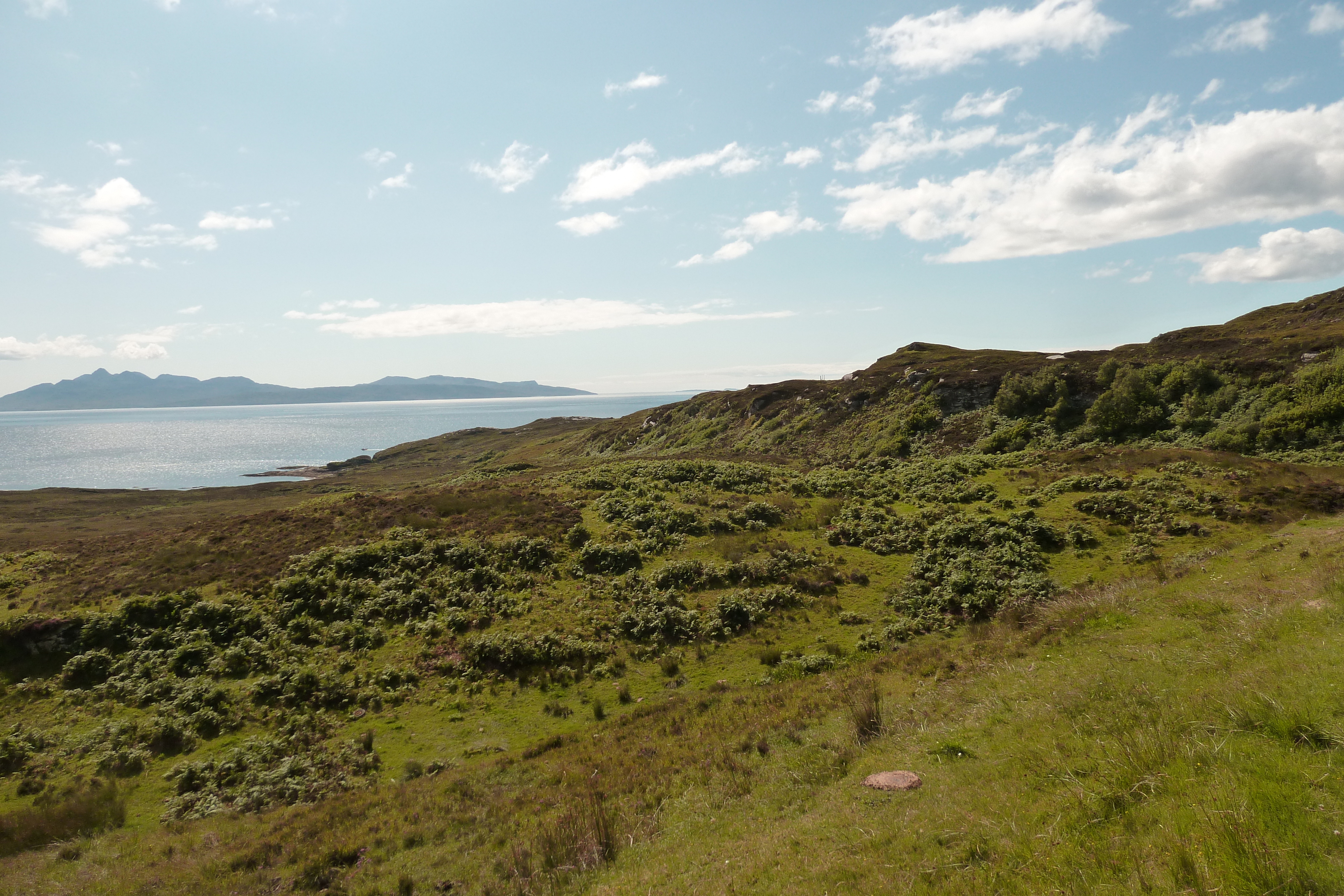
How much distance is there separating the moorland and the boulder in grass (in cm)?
31

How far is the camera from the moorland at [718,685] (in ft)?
26.7

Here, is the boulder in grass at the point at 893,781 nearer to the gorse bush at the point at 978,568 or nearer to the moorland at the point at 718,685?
the moorland at the point at 718,685

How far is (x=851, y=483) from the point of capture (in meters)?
41.7

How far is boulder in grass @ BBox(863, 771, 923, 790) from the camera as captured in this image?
10.3m

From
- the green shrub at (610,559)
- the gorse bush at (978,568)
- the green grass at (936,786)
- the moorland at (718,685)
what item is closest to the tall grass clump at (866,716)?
the moorland at (718,685)

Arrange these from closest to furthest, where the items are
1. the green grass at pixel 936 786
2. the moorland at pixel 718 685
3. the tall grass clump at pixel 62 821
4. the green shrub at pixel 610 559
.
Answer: the green grass at pixel 936 786, the moorland at pixel 718 685, the tall grass clump at pixel 62 821, the green shrub at pixel 610 559

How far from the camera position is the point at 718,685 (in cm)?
1900

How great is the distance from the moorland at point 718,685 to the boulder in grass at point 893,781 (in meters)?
0.31

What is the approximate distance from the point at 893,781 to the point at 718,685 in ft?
29.8

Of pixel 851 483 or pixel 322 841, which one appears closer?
pixel 322 841

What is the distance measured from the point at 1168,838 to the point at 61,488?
15360 cm

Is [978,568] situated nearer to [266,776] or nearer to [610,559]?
[610,559]

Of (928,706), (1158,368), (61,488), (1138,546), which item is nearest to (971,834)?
(928,706)

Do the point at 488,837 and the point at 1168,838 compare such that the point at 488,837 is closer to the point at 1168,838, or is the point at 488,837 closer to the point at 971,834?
the point at 971,834
